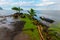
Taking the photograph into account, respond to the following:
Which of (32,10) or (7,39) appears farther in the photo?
(32,10)

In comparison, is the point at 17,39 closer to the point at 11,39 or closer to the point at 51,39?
the point at 11,39

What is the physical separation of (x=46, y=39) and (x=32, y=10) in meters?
24.4

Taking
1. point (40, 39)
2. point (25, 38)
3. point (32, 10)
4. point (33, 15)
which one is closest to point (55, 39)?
point (40, 39)

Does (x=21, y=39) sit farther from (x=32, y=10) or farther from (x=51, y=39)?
(x=32, y=10)

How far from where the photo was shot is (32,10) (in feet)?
145

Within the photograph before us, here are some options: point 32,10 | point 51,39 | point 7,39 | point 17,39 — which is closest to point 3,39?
point 7,39

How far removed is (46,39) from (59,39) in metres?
2.21

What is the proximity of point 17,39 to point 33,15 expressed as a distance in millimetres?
28633

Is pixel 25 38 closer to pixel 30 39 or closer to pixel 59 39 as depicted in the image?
pixel 30 39

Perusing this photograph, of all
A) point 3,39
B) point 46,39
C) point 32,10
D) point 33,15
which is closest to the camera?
point 3,39

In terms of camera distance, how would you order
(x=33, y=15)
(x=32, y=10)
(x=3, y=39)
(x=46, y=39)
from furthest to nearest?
(x=33, y=15) → (x=32, y=10) → (x=46, y=39) → (x=3, y=39)

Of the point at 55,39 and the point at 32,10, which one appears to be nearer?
the point at 55,39

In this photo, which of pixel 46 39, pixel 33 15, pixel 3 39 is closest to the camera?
pixel 3 39

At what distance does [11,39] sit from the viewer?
62.5ft
